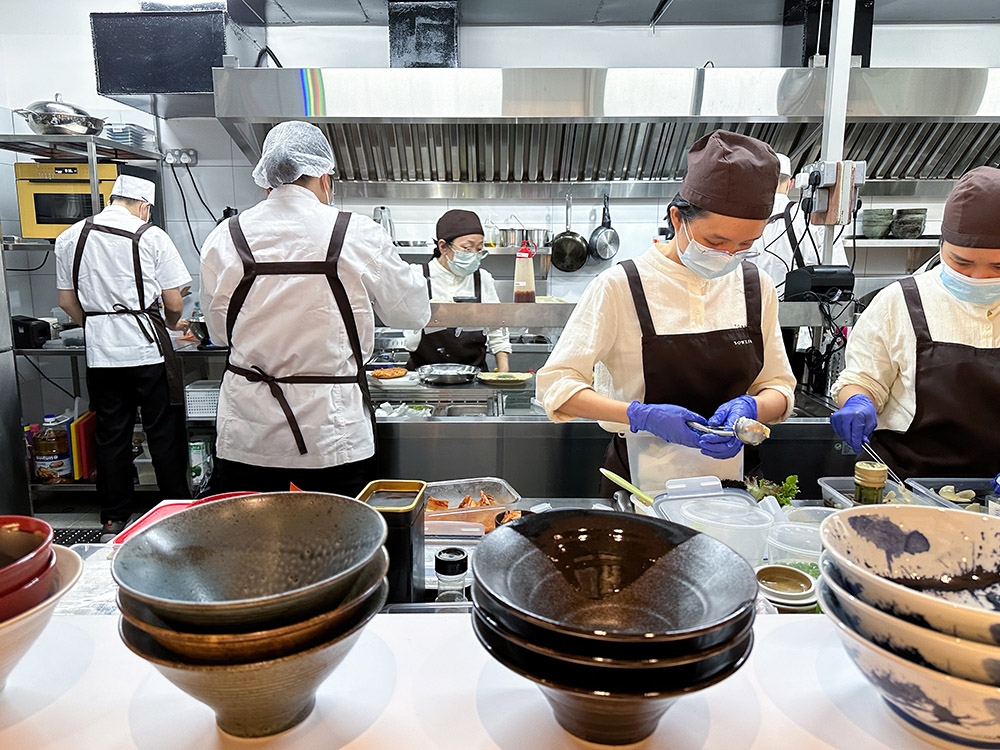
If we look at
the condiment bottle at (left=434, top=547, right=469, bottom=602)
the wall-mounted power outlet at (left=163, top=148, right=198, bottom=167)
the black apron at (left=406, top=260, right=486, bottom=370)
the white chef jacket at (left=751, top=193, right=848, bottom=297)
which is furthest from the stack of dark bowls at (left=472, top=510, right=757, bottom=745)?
the wall-mounted power outlet at (left=163, top=148, right=198, bottom=167)

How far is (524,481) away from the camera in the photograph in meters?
2.84

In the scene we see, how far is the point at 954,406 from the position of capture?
6.18 ft

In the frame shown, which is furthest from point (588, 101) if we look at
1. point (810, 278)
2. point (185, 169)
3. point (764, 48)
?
point (185, 169)

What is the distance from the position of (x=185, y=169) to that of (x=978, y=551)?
5.49 metres

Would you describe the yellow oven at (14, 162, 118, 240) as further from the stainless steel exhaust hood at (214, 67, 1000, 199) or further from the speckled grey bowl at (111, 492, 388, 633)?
the speckled grey bowl at (111, 492, 388, 633)

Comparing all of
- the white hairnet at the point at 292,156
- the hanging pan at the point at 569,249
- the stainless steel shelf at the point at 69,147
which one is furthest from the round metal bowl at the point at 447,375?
the stainless steel shelf at the point at 69,147

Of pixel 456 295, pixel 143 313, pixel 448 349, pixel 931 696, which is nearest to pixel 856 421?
pixel 931 696

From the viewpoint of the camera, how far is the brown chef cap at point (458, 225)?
12.3 ft

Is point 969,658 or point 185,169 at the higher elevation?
point 185,169

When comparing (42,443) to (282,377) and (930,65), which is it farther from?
(930,65)

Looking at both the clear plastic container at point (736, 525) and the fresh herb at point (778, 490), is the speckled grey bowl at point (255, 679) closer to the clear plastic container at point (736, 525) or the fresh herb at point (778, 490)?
the clear plastic container at point (736, 525)

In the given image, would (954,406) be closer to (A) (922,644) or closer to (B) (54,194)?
(A) (922,644)

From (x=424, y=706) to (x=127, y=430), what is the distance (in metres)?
3.91

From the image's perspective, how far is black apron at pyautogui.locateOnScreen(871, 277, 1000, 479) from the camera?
1.88 meters
